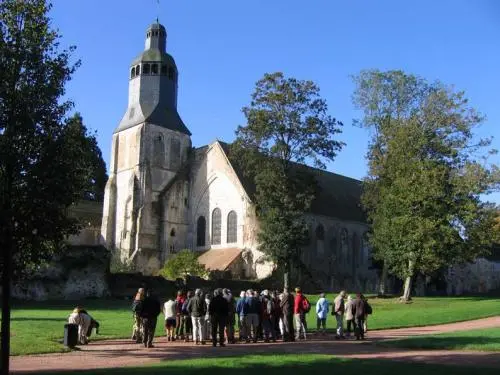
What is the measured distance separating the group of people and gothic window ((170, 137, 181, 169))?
43018 millimetres

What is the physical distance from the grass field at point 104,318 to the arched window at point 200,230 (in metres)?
23.3

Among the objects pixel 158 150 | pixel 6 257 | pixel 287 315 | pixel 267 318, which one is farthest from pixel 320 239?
pixel 6 257

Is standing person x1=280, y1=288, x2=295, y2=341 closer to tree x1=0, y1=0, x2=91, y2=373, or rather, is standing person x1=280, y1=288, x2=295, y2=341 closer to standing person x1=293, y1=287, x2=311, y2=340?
standing person x1=293, y1=287, x2=311, y2=340

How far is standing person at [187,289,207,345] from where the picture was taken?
20097 mm

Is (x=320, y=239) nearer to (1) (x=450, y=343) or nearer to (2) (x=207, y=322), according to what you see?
(2) (x=207, y=322)

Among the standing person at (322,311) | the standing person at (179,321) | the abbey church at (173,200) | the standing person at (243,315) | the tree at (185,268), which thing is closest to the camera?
the standing person at (243,315)

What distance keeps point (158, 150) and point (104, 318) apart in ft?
122

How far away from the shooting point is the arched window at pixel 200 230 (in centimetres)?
6038

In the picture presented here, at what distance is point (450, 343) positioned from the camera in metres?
17.9

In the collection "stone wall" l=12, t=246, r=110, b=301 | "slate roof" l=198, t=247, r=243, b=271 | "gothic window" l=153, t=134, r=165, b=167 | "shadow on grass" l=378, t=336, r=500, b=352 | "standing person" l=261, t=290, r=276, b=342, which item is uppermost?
"gothic window" l=153, t=134, r=165, b=167

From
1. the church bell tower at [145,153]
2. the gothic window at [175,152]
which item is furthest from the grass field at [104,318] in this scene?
the gothic window at [175,152]

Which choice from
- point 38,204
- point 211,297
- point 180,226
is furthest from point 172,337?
point 180,226

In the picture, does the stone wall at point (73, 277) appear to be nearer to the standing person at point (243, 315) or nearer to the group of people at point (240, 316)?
the group of people at point (240, 316)

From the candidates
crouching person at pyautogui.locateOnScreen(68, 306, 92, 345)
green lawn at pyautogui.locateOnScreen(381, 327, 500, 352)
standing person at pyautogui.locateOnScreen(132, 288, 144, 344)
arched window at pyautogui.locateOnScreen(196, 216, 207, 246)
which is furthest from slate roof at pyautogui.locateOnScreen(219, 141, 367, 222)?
green lawn at pyautogui.locateOnScreen(381, 327, 500, 352)
